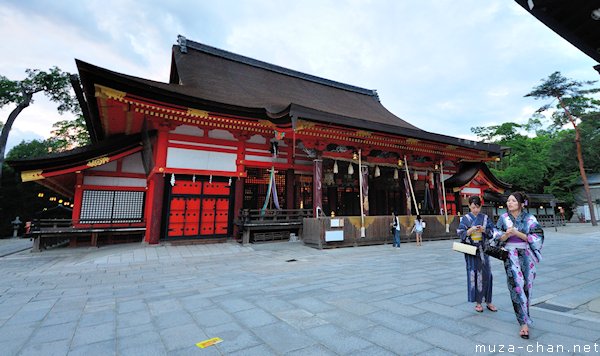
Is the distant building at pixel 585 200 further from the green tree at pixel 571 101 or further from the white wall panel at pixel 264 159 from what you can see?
the white wall panel at pixel 264 159

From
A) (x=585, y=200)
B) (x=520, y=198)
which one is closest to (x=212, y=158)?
(x=520, y=198)

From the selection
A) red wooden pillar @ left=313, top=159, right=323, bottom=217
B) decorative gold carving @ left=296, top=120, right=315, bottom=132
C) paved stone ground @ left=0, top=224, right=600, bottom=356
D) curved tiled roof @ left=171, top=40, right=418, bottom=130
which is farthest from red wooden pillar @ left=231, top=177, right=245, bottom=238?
paved stone ground @ left=0, top=224, right=600, bottom=356

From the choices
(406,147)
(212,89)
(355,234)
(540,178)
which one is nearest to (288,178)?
(355,234)

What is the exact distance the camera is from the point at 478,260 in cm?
332

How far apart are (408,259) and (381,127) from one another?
5.66m

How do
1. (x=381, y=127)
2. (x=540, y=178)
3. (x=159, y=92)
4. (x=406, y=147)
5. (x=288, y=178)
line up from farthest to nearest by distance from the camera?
1. (x=540, y=178)
2. (x=406, y=147)
3. (x=288, y=178)
4. (x=381, y=127)
5. (x=159, y=92)

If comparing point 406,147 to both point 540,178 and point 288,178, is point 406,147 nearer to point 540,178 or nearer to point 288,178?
point 288,178

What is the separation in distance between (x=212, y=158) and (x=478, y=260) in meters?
9.25

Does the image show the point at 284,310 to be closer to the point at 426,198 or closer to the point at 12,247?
the point at 426,198

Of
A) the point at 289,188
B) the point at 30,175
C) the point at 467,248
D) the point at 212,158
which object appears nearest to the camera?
the point at 467,248

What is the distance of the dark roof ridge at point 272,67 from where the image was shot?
633 inches

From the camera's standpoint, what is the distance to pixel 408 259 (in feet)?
24.1

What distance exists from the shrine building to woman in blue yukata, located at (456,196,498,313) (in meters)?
5.99

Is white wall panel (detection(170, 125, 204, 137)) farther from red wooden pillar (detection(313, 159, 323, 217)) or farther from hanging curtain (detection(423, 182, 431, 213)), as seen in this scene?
hanging curtain (detection(423, 182, 431, 213))
